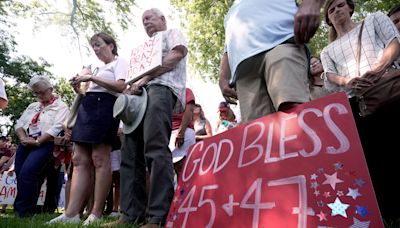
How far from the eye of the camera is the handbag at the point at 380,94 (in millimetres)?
1740

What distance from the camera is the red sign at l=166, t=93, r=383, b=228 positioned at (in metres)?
1.14

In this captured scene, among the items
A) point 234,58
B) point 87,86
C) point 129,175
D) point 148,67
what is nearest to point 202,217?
point 234,58

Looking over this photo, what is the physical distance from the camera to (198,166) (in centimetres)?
179

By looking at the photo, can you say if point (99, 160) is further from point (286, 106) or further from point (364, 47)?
point (364, 47)

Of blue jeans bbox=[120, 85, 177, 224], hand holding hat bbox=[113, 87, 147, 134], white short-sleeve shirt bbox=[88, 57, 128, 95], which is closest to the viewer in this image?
blue jeans bbox=[120, 85, 177, 224]

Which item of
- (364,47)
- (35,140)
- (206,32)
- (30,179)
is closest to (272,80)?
(364,47)

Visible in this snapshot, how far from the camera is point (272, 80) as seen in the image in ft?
5.08

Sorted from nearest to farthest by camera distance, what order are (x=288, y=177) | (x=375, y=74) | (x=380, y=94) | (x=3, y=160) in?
1. (x=288, y=177)
2. (x=380, y=94)
3. (x=375, y=74)
4. (x=3, y=160)

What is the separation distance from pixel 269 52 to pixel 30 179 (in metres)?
2.78

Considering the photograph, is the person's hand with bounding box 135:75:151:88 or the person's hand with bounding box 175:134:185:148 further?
the person's hand with bounding box 175:134:185:148

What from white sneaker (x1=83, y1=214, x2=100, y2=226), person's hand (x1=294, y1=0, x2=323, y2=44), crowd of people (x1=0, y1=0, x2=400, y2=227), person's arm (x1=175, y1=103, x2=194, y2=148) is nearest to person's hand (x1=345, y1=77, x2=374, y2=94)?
crowd of people (x1=0, y1=0, x2=400, y2=227)

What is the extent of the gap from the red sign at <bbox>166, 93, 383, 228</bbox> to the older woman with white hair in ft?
7.35

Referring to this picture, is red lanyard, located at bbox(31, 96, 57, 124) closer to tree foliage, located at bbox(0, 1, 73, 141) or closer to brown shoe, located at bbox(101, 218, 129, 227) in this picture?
brown shoe, located at bbox(101, 218, 129, 227)

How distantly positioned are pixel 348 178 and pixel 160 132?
137 cm
